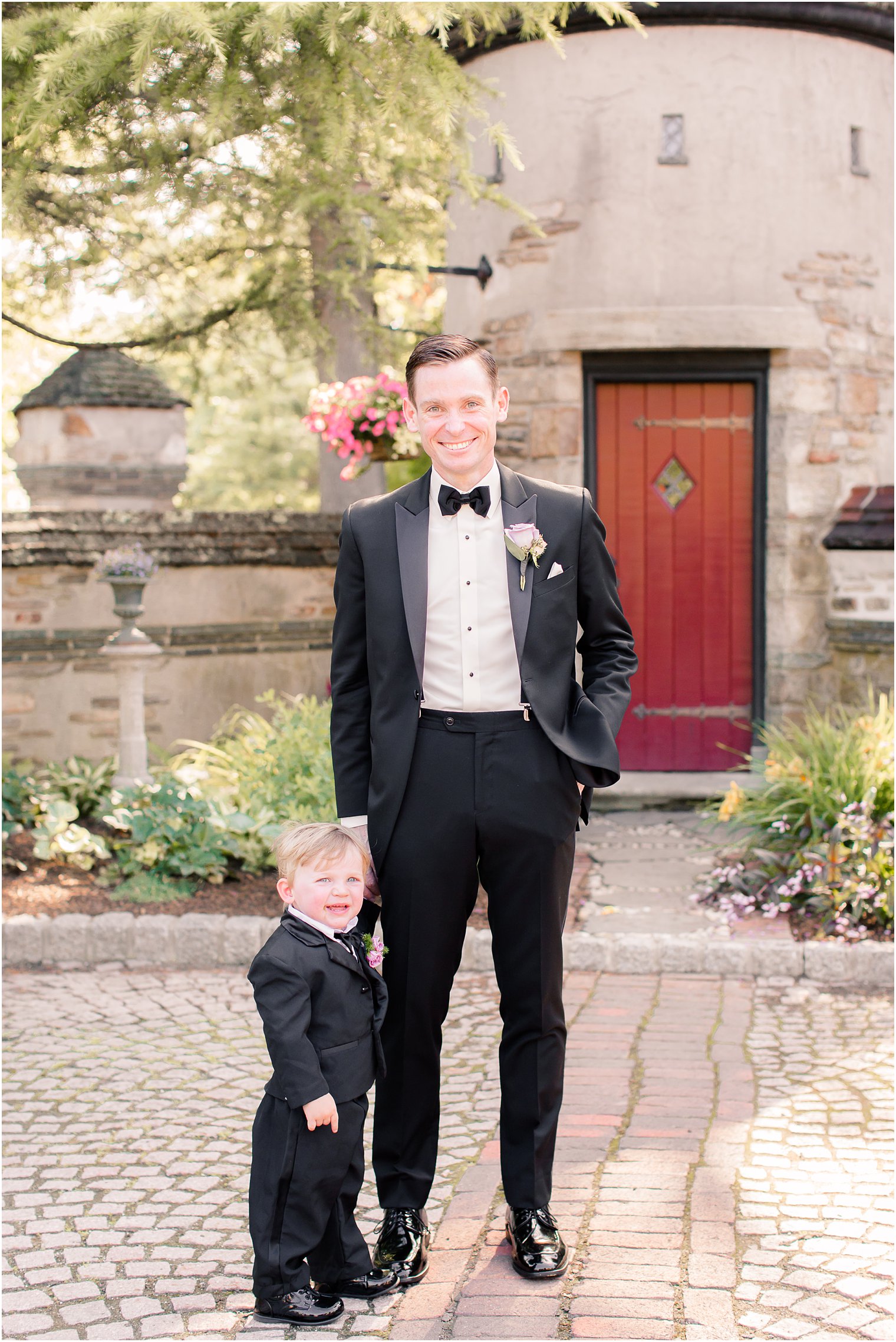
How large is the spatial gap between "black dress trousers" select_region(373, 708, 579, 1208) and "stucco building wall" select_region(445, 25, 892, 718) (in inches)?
190

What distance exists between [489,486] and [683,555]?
4911mm

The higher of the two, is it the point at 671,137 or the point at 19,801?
the point at 671,137

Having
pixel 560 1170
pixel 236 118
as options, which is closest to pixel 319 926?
pixel 560 1170

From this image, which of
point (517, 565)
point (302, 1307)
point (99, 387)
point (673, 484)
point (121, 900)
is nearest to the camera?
point (302, 1307)

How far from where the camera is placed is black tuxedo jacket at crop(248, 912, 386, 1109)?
249 centimetres

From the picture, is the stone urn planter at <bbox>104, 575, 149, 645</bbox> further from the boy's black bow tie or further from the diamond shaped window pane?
the boy's black bow tie

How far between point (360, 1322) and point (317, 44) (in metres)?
4.10

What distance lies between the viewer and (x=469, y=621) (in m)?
2.70

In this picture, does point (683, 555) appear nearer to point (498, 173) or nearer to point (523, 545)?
point (498, 173)

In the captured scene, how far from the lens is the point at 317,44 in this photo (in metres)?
4.52

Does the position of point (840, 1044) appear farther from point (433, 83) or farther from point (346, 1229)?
point (433, 83)

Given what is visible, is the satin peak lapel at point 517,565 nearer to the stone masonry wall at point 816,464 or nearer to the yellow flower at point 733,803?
the yellow flower at point 733,803

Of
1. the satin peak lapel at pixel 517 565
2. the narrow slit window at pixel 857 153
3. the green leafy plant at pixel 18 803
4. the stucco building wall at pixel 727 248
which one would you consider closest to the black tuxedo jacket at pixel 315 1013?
the satin peak lapel at pixel 517 565

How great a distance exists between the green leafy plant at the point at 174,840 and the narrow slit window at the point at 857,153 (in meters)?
5.23
